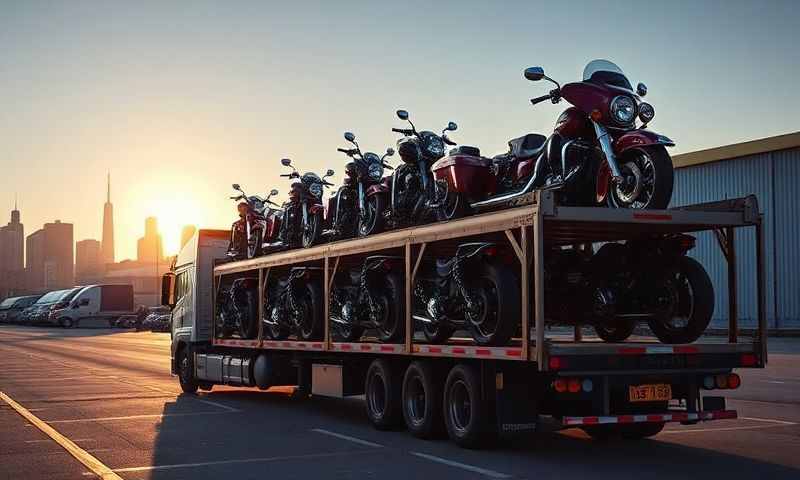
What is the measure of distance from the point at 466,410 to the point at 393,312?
7.23ft

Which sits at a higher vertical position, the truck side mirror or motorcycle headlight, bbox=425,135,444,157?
motorcycle headlight, bbox=425,135,444,157

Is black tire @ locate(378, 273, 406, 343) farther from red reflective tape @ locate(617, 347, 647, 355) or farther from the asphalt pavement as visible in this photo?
red reflective tape @ locate(617, 347, 647, 355)

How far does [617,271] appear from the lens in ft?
37.7

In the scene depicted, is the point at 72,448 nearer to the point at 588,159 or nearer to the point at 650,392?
the point at 650,392

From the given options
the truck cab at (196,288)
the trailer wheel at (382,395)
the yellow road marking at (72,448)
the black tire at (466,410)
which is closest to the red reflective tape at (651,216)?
the black tire at (466,410)

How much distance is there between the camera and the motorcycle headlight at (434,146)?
1420 centimetres

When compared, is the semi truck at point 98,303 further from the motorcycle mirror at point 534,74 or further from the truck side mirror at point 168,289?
Answer: the motorcycle mirror at point 534,74

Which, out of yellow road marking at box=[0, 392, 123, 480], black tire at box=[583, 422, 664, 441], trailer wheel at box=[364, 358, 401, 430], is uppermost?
trailer wheel at box=[364, 358, 401, 430]

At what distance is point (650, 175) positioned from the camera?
1030 centimetres

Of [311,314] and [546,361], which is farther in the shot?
[311,314]

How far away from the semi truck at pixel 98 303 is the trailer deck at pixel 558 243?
243 ft

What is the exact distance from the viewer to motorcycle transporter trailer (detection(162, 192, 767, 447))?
989cm

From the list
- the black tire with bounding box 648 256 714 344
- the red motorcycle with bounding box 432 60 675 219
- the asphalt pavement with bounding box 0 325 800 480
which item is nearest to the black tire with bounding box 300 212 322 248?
the asphalt pavement with bounding box 0 325 800 480

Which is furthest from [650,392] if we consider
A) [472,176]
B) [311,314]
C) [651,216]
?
[311,314]
